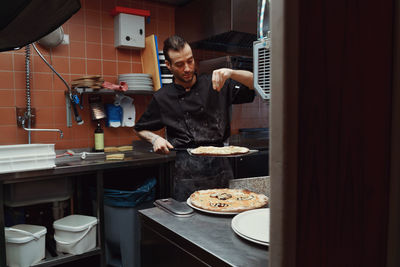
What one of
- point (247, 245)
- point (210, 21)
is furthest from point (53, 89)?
point (247, 245)

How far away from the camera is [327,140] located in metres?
0.58

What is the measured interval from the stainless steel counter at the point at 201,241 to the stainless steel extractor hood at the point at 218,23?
2577 mm

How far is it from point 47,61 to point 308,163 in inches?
126

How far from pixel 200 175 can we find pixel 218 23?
1.80 metres

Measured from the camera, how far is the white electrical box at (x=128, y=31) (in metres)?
3.49

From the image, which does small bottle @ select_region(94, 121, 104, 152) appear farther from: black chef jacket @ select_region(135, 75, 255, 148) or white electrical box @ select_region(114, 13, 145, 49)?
white electrical box @ select_region(114, 13, 145, 49)

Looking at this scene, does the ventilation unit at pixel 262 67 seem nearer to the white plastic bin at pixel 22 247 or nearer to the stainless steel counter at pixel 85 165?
the stainless steel counter at pixel 85 165

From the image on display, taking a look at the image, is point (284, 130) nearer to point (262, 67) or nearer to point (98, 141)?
point (262, 67)

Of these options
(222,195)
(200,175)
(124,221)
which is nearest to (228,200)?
(222,195)

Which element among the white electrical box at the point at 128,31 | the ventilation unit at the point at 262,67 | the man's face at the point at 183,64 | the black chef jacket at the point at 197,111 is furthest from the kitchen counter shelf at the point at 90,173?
the ventilation unit at the point at 262,67

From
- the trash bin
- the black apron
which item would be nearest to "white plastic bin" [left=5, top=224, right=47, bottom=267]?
the trash bin

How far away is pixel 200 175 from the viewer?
8.11 feet

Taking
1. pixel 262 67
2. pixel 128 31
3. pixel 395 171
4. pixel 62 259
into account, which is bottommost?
pixel 62 259

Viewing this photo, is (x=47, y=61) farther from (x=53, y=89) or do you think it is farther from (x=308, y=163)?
(x=308, y=163)
